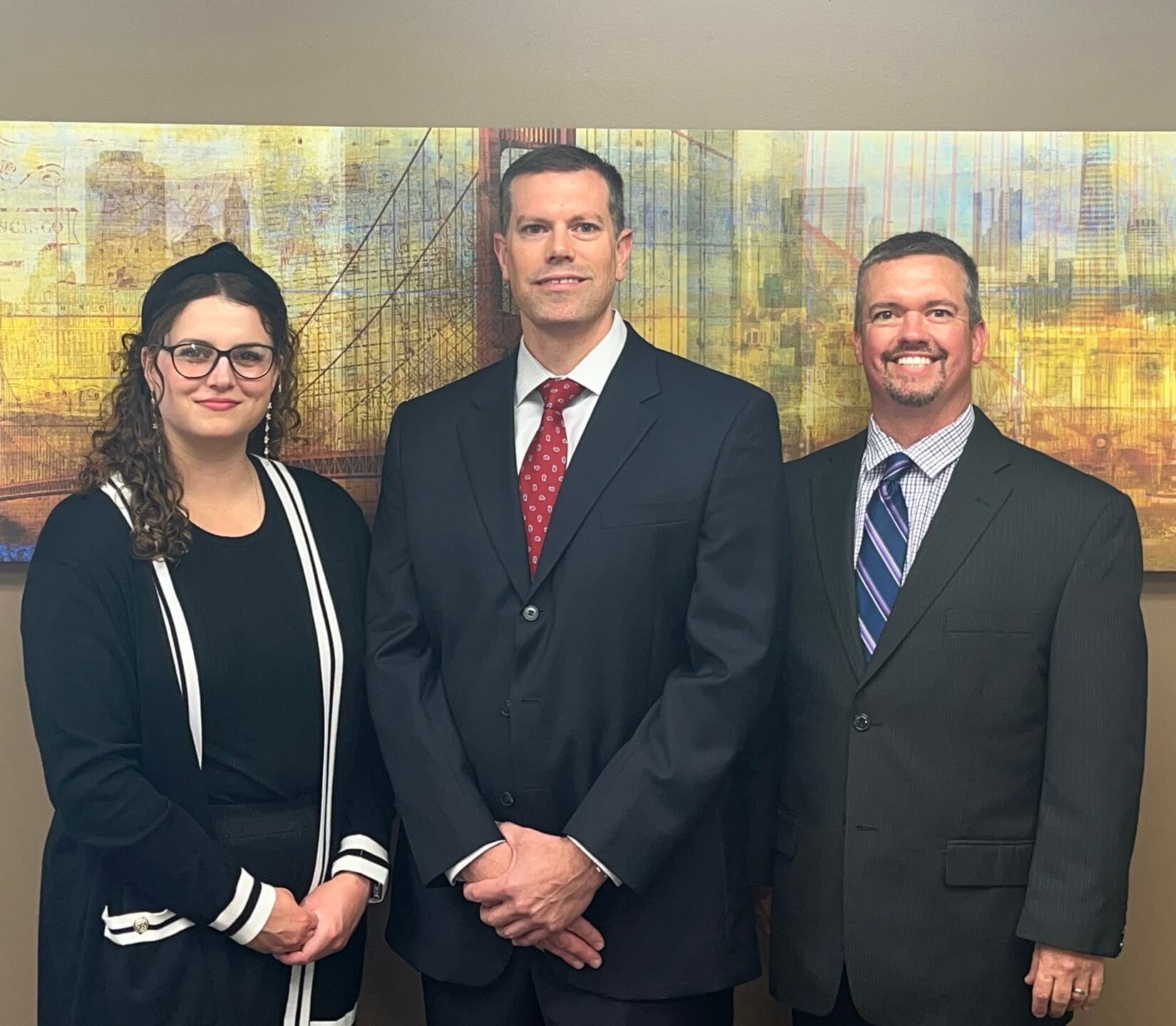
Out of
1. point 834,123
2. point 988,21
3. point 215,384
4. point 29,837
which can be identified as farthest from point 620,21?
point 29,837

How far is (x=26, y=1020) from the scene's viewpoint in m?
2.46

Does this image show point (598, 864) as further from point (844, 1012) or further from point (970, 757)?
point (970, 757)

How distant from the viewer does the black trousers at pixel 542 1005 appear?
1898 mm

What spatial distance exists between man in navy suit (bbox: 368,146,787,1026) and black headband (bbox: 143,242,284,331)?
44 cm

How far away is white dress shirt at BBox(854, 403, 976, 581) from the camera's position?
6.60ft

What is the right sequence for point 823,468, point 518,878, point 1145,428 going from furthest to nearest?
1. point 1145,428
2. point 823,468
3. point 518,878

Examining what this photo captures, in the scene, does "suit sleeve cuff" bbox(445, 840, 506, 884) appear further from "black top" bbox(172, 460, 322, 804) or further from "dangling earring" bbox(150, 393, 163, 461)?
"dangling earring" bbox(150, 393, 163, 461)

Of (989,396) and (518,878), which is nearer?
(518,878)

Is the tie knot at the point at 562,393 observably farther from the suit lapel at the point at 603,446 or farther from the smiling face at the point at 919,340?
the smiling face at the point at 919,340

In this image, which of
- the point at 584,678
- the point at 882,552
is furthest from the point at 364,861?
the point at 882,552

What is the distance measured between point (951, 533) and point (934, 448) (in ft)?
0.57

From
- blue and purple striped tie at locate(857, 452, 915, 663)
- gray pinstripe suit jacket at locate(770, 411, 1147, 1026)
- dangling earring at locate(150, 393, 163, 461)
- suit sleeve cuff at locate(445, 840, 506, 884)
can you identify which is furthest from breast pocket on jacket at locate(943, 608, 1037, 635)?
dangling earring at locate(150, 393, 163, 461)

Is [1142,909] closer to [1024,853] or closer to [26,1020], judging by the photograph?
[1024,853]

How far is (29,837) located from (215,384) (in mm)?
1181
